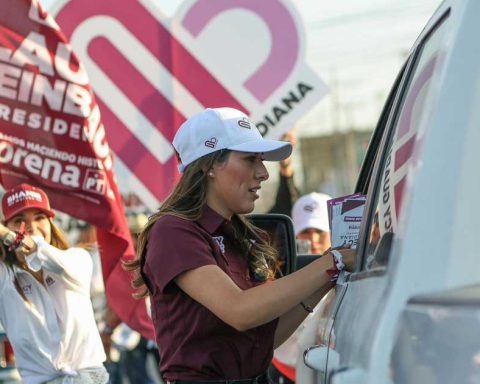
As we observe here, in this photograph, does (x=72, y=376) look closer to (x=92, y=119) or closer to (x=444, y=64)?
(x=92, y=119)

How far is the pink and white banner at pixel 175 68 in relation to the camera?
898 centimetres

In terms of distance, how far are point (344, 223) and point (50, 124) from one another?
4.88m

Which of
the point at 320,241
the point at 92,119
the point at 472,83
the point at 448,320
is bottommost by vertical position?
the point at 320,241

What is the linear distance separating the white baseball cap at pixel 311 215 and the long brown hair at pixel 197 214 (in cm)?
390

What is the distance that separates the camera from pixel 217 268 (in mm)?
3160

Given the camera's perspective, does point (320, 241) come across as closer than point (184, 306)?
No

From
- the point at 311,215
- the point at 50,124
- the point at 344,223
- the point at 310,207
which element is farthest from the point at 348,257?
the point at 50,124

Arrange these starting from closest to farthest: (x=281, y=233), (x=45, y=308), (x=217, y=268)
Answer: (x=217, y=268), (x=281, y=233), (x=45, y=308)

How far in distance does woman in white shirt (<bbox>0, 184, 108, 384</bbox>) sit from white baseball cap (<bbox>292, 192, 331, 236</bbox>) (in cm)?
167

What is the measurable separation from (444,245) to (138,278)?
1905 mm

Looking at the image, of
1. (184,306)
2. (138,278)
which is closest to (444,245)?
(184,306)

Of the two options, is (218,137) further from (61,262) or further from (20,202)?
(20,202)

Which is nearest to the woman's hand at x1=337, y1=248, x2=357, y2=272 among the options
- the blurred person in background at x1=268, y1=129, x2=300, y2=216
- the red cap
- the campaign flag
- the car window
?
the car window

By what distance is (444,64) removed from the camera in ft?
6.26
